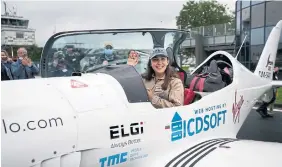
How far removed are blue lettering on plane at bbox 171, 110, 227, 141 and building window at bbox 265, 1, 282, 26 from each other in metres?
16.6

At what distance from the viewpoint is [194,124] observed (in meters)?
3.38

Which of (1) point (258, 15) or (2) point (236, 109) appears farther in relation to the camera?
(1) point (258, 15)

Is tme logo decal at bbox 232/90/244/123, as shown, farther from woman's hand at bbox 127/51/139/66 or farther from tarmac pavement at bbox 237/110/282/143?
tarmac pavement at bbox 237/110/282/143

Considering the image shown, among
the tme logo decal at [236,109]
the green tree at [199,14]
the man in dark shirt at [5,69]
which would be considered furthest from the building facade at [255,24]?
the green tree at [199,14]

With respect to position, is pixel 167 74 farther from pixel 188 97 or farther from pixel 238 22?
pixel 238 22

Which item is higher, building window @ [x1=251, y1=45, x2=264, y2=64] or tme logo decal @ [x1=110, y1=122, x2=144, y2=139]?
building window @ [x1=251, y1=45, x2=264, y2=64]

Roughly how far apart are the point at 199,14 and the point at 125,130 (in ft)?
196

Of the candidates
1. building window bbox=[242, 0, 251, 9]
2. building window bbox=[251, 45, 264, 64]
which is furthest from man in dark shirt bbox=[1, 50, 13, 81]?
building window bbox=[242, 0, 251, 9]

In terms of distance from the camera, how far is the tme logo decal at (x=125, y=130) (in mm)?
2586

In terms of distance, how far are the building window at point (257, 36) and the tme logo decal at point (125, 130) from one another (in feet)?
62.7

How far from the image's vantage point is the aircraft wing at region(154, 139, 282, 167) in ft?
9.21

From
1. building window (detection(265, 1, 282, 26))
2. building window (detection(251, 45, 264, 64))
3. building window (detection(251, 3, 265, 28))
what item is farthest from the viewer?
building window (detection(251, 45, 264, 64))

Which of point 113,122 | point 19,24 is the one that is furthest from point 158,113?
point 19,24

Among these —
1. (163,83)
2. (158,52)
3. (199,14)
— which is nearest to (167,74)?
(163,83)
